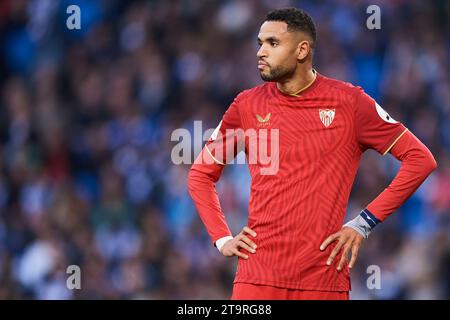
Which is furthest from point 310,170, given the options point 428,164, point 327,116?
point 428,164

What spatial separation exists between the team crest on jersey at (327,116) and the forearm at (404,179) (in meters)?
0.34

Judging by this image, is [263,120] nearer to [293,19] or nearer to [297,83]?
[297,83]

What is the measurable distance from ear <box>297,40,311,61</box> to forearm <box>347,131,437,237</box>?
63cm

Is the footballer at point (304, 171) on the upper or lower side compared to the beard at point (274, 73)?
lower

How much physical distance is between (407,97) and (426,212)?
1.17 meters

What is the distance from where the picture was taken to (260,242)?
5.03 meters

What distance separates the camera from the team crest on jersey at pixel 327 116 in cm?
509

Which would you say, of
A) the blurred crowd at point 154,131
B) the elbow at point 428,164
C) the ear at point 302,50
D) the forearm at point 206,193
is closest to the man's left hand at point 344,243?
the elbow at point 428,164

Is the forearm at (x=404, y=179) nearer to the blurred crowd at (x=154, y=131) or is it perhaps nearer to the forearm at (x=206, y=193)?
the forearm at (x=206, y=193)

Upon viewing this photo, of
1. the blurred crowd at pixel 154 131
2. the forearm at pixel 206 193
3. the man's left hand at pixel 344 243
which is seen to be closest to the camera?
the man's left hand at pixel 344 243

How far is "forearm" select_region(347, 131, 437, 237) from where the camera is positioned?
5.01m
